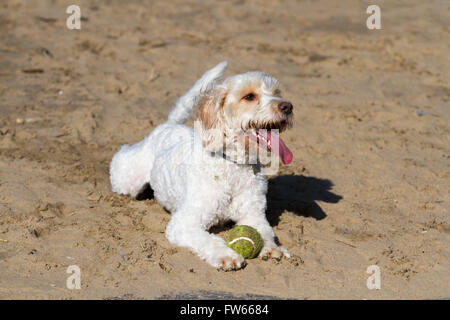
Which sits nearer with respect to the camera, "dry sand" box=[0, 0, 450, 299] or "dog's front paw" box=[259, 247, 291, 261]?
"dry sand" box=[0, 0, 450, 299]

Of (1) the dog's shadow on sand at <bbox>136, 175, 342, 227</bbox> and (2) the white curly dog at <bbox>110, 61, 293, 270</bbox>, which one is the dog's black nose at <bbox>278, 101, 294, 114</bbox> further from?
(1) the dog's shadow on sand at <bbox>136, 175, 342, 227</bbox>

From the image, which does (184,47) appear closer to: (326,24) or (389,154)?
(326,24)

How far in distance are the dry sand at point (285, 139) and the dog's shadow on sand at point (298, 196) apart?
3cm

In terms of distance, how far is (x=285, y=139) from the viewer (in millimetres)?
8609

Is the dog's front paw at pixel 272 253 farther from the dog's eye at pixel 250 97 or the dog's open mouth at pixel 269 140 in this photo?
the dog's eye at pixel 250 97

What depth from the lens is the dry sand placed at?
5.29 metres

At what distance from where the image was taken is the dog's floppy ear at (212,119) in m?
5.48

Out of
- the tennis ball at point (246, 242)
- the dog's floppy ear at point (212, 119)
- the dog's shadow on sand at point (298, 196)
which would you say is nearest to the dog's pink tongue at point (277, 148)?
the dog's floppy ear at point (212, 119)

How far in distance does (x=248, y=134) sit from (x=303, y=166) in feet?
8.49

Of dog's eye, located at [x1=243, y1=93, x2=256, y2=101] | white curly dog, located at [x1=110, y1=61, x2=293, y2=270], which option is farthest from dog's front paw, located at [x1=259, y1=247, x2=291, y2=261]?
dog's eye, located at [x1=243, y1=93, x2=256, y2=101]

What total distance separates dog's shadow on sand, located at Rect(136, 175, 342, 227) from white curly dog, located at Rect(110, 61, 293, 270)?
748 mm

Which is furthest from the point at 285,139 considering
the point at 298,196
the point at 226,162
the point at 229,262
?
the point at 229,262

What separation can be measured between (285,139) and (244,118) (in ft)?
10.6

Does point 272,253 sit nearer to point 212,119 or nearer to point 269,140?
point 269,140
